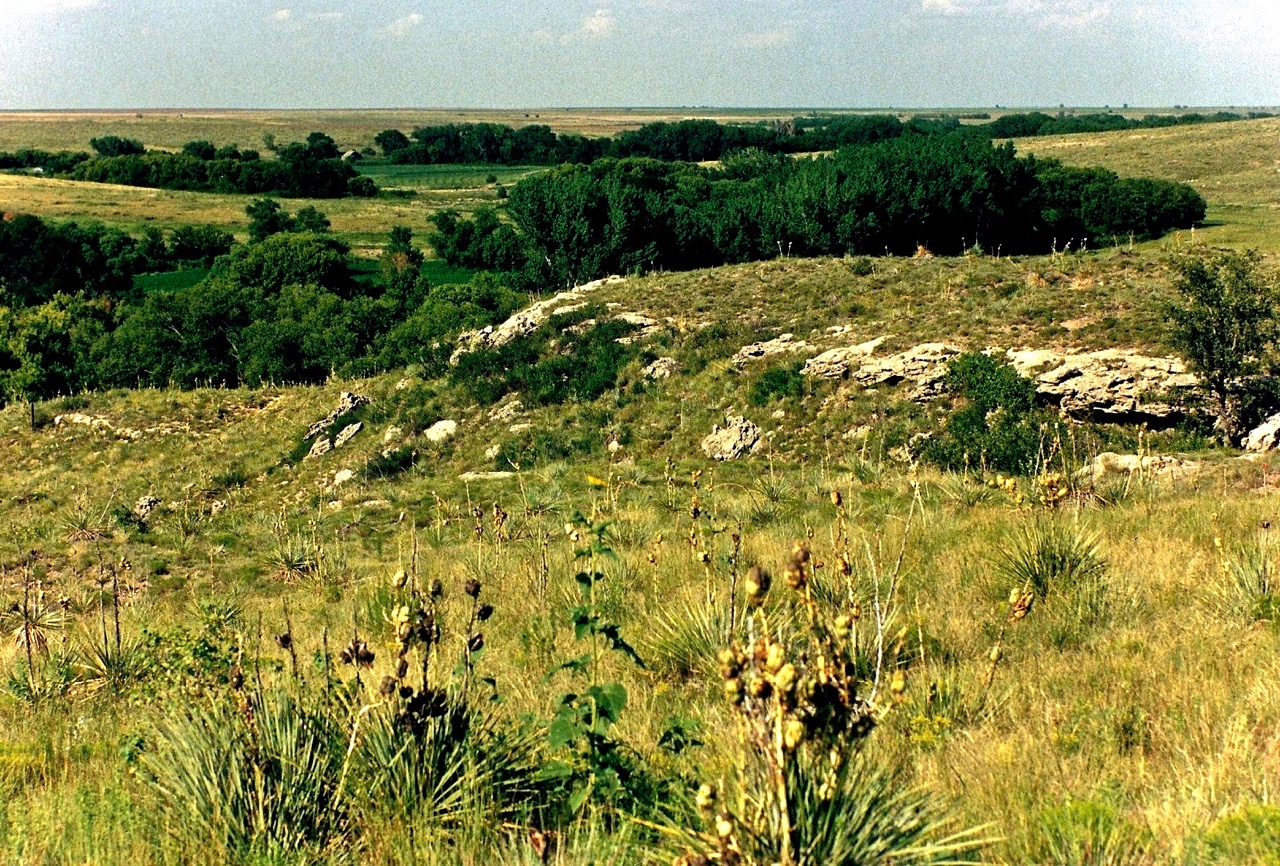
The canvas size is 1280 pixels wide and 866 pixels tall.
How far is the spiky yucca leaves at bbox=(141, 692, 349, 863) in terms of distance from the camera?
2.95 meters

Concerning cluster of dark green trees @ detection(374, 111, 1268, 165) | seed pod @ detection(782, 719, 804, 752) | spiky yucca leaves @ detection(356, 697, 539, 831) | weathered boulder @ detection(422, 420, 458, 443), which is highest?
cluster of dark green trees @ detection(374, 111, 1268, 165)

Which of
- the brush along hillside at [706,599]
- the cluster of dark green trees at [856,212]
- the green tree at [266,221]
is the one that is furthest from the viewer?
the green tree at [266,221]

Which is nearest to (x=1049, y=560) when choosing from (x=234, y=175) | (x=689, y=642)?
(x=689, y=642)

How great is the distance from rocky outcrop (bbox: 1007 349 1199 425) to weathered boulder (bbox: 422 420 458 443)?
12.2 metres

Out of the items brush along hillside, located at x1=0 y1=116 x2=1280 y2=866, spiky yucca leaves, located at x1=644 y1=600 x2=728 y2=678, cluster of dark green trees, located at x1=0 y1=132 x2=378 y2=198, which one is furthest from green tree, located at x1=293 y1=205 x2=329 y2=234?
spiky yucca leaves, located at x1=644 y1=600 x2=728 y2=678

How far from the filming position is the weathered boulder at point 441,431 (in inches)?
867

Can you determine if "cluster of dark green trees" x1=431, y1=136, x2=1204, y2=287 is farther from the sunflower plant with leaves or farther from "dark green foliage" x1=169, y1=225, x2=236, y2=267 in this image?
the sunflower plant with leaves

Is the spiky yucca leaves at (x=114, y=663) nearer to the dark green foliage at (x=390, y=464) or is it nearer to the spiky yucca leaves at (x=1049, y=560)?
the spiky yucca leaves at (x=1049, y=560)

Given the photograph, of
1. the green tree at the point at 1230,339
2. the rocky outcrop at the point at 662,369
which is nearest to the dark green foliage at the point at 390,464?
the rocky outcrop at the point at 662,369

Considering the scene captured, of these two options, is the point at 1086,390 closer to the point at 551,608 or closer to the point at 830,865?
the point at 551,608

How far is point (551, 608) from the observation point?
20.5 feet

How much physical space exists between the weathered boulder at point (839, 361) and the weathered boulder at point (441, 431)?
8048 millimetres

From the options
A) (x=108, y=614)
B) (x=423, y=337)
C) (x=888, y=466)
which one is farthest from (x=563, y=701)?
(x=423, y=337)

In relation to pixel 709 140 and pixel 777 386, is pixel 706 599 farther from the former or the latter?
pixel 709 140
